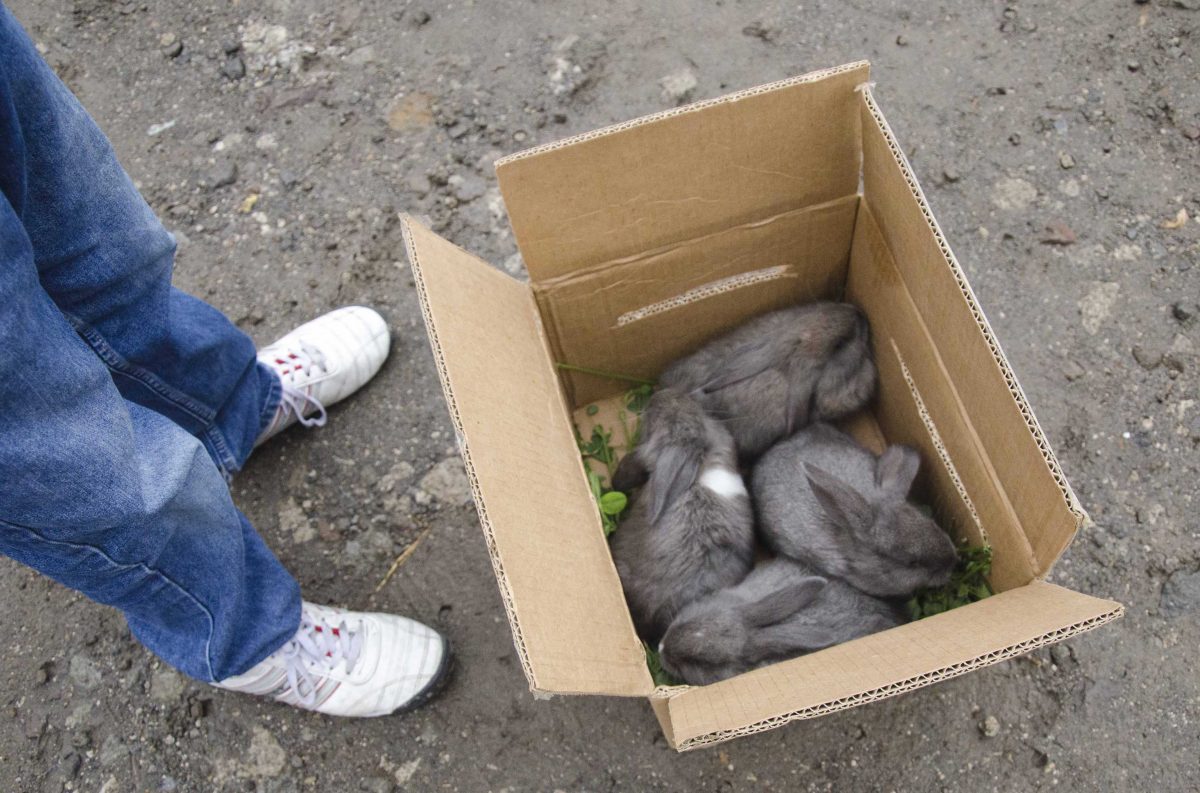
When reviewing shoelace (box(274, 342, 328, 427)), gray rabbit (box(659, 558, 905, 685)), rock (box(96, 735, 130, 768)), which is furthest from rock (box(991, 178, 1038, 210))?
rock (box(96, 735, 130, 768))

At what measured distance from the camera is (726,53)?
3.38 m

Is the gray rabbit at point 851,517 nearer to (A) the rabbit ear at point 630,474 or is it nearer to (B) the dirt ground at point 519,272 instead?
(A) the rabbit ear at point 630,474

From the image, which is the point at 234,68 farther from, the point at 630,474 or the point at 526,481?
the point at 526,481

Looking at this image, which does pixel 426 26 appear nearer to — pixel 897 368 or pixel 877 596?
pixel 897 368

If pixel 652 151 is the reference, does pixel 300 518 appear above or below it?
below

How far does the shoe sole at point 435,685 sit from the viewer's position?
241cm

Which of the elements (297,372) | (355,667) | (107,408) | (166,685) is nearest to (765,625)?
(355,667)

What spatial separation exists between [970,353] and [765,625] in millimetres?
765

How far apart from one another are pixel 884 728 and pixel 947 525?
1.80ft

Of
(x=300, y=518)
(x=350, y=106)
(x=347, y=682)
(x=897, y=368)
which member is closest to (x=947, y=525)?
(x=897, y=368)

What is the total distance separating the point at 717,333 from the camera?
2674 millimetres

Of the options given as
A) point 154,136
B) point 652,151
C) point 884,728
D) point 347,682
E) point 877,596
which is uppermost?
point 652,151

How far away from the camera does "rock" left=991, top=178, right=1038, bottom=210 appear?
299 centimetres

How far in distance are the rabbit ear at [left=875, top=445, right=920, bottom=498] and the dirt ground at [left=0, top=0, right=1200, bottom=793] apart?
1.83 feet
